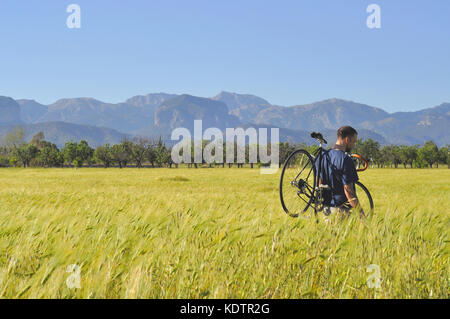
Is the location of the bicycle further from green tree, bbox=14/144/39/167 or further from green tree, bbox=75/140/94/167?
green tree, bbox=14/144/39/167

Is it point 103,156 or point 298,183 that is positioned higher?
point 298,183

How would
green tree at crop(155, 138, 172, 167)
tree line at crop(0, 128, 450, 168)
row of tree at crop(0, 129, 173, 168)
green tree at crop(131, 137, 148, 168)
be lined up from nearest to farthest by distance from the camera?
row of tree at crop(0, 129, 173, 168), tree line at crop(0, 128, 450, 168), green tree at crop(155, 138, 172, 167), green tree at crop(131, 137, 148, 168)

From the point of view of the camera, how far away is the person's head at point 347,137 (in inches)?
256

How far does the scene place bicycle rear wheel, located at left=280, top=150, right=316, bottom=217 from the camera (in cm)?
677

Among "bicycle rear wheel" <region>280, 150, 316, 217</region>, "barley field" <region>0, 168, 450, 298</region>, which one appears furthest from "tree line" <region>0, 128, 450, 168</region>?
"barley field" <region>0, 168, 450, 298</region>

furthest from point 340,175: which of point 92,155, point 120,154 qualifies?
point 92,155

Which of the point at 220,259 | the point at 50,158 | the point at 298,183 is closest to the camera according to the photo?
the point at 220,259

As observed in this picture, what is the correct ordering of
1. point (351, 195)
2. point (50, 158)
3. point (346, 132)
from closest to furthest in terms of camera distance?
point (351, 195) < point (346, 132) < point (50, 158)

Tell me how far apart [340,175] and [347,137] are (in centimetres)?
65

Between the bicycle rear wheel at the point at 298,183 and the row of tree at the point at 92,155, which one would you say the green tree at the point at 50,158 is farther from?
the bicycle rear wheel at the point at 298,183

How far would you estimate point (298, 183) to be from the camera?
6758 mm

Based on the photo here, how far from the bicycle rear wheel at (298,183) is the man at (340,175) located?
250 mm

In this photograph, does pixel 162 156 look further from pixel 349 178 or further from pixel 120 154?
pixel 349 178
